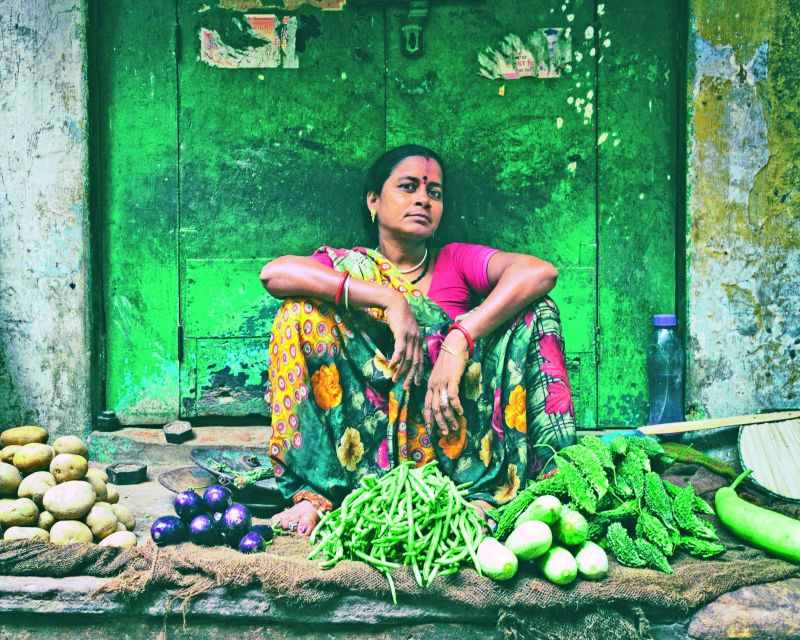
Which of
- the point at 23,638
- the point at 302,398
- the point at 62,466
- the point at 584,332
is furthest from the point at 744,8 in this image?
the point at 23,638

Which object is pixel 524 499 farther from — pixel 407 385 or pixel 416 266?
pixel 416 266

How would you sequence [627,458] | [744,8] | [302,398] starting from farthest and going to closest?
1. [744,8]
2. [302,398]
3. [627,458]

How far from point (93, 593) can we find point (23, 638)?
0.28 meters

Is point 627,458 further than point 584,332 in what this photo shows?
No

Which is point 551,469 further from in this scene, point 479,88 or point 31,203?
point 31,203

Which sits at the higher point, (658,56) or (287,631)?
(658,56)

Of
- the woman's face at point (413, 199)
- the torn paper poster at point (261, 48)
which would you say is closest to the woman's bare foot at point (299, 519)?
the woman's face at point (413, 199)

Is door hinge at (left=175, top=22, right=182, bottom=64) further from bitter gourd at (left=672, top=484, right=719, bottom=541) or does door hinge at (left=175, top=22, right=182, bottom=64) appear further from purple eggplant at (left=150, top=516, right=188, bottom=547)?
bitter gourd at (left=672, top=484, right=719, bottom=541)

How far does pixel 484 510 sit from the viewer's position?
2920 millimetres

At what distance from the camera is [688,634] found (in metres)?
2.45

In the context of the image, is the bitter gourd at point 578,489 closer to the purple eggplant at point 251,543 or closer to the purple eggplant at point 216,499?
the purple eggplant at point 251,543

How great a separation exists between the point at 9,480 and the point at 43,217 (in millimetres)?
1615

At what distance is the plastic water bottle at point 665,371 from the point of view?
4.10 meters

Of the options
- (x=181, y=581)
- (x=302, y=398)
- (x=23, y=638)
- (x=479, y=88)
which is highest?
(x=479, y=88)
